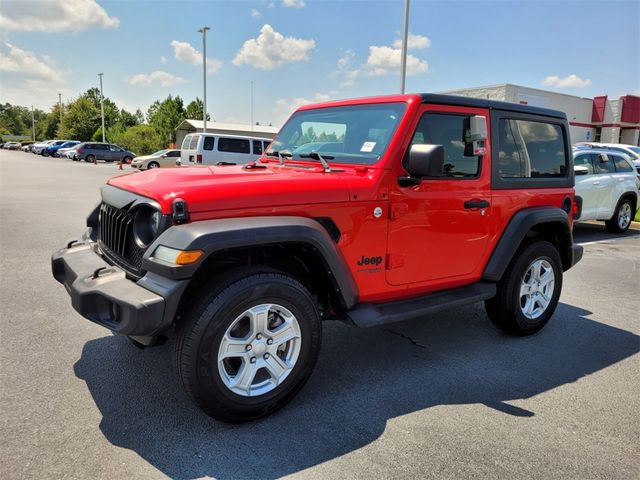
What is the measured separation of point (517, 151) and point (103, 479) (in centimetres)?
388

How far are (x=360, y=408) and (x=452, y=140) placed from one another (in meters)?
2.12

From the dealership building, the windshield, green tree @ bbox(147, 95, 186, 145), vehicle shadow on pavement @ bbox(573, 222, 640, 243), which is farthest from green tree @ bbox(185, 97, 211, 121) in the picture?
the windshield

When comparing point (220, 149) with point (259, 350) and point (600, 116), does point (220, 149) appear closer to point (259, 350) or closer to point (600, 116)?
point (259, 350)

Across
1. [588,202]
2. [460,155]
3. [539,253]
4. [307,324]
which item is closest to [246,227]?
[307,324]

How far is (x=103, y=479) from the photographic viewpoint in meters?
2.42

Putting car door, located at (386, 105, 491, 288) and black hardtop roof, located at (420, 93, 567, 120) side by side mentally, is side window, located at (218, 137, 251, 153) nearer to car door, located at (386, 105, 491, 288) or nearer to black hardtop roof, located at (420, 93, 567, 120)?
black hardtop roof, located at (420, 93, 567, 120)

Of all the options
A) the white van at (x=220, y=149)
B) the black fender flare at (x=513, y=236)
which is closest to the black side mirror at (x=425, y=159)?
the black fender flare at (x=513, y=236)

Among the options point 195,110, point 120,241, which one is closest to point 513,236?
point 120,241

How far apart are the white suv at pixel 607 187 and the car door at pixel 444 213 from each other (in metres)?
6.64

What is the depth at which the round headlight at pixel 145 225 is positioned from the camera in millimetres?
2959

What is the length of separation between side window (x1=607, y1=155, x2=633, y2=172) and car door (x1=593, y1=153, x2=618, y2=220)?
138 millimetres

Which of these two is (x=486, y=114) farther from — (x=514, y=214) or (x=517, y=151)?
(x=514, y=214)

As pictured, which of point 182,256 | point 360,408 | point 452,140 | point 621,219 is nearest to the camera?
point 182,256

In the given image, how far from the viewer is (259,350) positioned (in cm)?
294
